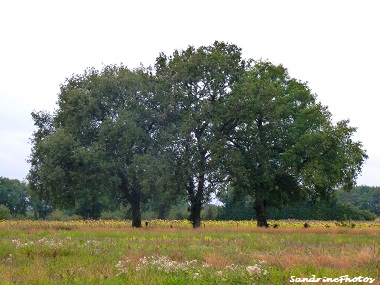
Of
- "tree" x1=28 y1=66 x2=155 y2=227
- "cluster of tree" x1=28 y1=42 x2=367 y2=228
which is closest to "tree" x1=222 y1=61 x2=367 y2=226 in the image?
"cluster of tree" x1=28 y1=42 x2=367 y2=228

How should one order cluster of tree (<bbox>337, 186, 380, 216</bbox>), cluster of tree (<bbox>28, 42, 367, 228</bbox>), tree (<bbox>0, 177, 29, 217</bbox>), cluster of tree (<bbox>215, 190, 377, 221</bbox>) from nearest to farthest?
cluster of tree (<bbox>28, 42, 367, 228</bbox>) < cluster of tree (<bbox>215, 190, 377, 221</bbox>) < tree (<bbox>0, 177, 29, 217</bbox>) < cluster of tree (<bbox>337, 186, 380, 216</bbox>)

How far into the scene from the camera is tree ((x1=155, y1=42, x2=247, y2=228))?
120 feet

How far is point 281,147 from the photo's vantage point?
38562 millimetres

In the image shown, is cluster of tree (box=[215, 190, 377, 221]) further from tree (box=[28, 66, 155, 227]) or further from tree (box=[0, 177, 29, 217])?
tree (box=[0, 177, 29, 217])

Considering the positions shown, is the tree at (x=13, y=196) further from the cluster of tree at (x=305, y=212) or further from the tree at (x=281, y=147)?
the tree at (x=281, y=147)

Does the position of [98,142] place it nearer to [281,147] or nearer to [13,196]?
[281,147]

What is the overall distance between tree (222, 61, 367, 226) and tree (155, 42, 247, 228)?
1358mm

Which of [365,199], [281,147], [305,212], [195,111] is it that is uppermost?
[195,111]

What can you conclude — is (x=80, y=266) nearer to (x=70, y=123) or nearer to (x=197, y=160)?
(x=197, y=160)

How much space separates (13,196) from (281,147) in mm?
81770

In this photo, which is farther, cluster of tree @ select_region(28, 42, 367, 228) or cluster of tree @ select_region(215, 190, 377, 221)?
cluster of tree @ select_region(215, 190, 377, 221)

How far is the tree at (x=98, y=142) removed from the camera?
120ft

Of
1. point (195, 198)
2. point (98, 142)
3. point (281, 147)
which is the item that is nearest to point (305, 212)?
point (281, 147)

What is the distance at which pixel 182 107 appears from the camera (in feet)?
128
